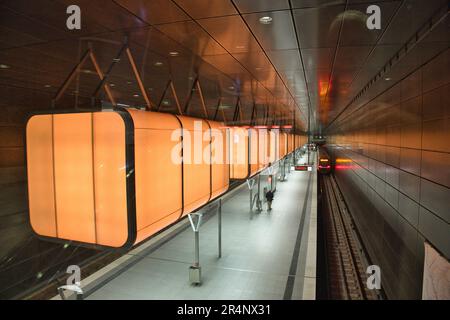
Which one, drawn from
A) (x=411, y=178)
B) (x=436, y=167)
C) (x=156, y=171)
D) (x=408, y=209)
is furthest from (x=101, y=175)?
(x=408, y=209)

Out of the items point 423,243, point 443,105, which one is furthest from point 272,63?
point 423,243

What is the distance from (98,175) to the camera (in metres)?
2.64

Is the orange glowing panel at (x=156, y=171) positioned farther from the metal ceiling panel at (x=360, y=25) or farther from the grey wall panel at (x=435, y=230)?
the grey wall panel at (x=435, y=230)

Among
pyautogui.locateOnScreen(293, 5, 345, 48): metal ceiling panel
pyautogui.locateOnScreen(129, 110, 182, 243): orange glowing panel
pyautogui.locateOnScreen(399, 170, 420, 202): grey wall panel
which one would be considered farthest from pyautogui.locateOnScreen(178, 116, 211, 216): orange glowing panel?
pyautogui.locateOnScreen(399, 170, 420, 202): grey wall panel

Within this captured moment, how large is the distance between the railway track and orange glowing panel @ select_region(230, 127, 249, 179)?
4.06m

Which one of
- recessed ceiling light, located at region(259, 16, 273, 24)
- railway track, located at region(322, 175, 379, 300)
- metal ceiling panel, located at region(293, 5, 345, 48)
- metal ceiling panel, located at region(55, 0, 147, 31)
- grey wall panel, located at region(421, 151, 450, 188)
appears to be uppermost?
metal ceiling panel, located at region(293, 5, 345, 48)

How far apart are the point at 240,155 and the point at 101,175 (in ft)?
14.1

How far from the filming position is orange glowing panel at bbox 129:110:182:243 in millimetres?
2730

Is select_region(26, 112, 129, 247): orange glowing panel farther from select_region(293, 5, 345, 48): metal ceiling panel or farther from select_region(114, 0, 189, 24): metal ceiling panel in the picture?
select_region(293, 5, 345, 48): metal ceiling panel

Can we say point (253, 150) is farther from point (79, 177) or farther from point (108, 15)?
point (108, 15)

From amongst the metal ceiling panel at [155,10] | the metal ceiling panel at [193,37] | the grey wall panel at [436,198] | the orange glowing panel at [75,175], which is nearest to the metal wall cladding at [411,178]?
the grey wall panel at [436,198]

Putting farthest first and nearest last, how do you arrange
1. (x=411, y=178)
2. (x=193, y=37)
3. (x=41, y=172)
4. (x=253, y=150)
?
1. (x=253, y=150)
2. (x=411, y=178)
3. (x=193, y=37)
4. (x=41, y=172)

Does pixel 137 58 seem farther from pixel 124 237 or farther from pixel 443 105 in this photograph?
pixel 443 105

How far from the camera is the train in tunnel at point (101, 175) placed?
8.44 ft
